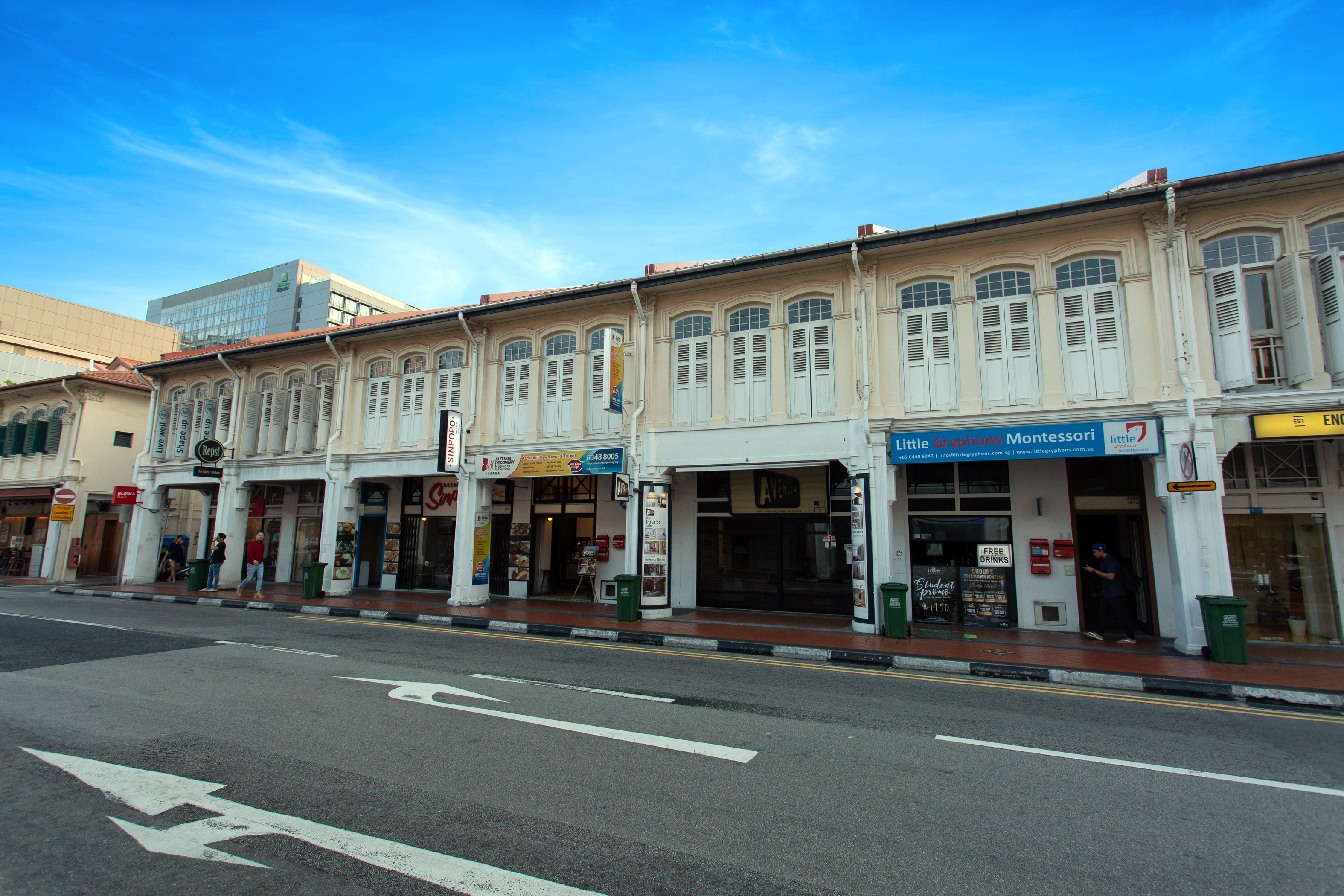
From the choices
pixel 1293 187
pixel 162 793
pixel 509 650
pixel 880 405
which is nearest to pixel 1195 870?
pixel 162 793

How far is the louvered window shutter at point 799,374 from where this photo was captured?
1379cm

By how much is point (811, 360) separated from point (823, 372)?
0.39 metres

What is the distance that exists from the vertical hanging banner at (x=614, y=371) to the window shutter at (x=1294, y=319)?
40.2 feet

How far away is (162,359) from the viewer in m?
22.9

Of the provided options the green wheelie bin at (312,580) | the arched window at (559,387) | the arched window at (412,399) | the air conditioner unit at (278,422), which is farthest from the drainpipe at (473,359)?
the air conditioner unit at (278,422)

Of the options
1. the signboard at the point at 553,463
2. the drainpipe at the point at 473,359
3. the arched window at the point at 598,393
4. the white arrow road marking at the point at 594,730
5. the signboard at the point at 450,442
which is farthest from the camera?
the drainpipe at the point at 473,359

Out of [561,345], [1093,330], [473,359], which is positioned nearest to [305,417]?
[473,359]

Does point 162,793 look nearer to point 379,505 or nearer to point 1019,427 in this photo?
point 1019,427

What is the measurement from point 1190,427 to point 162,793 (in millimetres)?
14113

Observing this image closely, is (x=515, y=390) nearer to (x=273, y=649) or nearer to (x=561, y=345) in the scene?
(x=561, y=345)

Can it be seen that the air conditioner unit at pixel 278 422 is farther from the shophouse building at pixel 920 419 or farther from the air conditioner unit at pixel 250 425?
the shophouse building at pixel 920 419

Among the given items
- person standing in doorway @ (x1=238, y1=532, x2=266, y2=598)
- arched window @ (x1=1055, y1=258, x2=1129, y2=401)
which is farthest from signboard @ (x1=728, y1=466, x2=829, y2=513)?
person standing in doorway @ (x1=238, y1=532, x2=266, y2=598)

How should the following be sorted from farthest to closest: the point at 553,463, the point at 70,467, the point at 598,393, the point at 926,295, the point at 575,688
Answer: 1. the point at 70,467
2. the point at 598,393
3. the point at 553,463
4. the point at 926,295
5. the point at 575,688

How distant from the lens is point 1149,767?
5.40m
